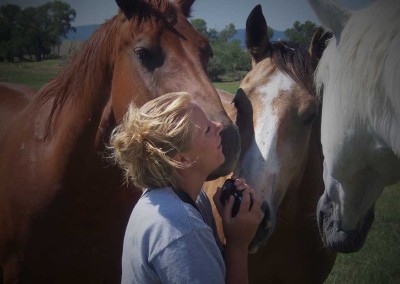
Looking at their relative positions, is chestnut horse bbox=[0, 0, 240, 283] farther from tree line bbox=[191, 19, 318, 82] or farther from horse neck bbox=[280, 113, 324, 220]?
horse neck bbox=[280, 113, 324, 220]

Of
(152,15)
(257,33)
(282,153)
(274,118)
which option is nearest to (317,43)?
(257,33)

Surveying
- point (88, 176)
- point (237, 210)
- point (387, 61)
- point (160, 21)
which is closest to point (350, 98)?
point (387, 61)

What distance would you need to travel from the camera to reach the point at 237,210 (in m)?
1.28

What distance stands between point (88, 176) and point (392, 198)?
474 centimetres

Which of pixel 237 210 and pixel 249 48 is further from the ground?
pixel 249 48

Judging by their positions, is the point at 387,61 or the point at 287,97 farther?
the point at 287,97

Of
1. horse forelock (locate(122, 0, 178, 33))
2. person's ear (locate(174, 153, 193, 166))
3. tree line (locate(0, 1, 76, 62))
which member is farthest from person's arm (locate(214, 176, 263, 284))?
tree line (locate(0, 1, 76, 62))

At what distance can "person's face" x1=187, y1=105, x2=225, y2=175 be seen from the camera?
1.19m

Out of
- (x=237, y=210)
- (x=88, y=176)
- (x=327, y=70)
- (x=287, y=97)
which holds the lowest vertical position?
(x=88, y=176)

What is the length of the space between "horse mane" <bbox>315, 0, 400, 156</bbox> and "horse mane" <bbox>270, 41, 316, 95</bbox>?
752 mm

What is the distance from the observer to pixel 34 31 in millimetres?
5363

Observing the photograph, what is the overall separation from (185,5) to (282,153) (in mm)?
A: 1006

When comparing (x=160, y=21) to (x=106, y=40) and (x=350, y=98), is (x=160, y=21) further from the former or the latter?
(x=350, y=98)

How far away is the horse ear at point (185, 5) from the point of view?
2.04 m
